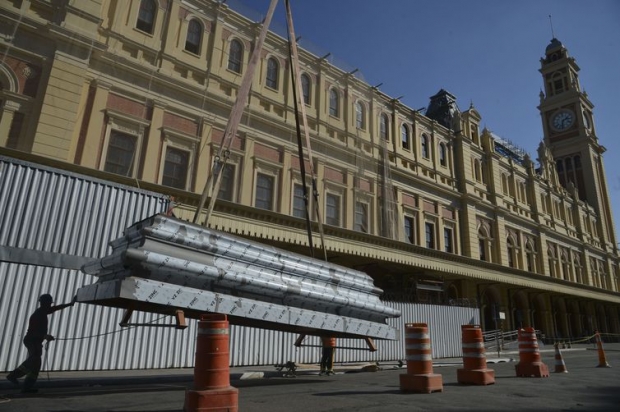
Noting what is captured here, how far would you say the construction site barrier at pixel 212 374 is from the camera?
424 cm

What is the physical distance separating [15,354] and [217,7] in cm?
1529

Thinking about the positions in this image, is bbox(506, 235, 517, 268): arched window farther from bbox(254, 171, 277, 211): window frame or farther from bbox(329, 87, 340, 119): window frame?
bbox(254, 171, 277, 211): window frame

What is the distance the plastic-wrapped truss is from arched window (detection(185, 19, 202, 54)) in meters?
13.6

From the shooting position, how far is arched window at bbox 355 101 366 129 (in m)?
23.2

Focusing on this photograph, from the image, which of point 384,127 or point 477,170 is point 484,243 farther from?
point 384,127

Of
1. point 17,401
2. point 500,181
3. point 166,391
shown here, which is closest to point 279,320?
point 166,391

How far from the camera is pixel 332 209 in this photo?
20703 millimetres

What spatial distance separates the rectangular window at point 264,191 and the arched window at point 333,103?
232 inches

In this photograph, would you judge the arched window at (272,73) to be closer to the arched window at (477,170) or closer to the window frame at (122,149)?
the window frame at (122,149)

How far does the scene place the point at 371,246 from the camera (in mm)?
18047

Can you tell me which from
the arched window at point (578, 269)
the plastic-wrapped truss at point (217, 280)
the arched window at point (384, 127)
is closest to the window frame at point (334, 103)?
the arched window at point (384, 127)

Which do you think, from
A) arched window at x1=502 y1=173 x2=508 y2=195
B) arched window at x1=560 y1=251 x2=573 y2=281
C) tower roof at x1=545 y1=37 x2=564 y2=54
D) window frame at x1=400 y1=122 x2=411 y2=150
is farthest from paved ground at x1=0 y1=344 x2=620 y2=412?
tower roof at x1=545 y1=37 x2=564 y2=54

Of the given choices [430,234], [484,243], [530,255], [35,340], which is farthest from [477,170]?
[35,340]

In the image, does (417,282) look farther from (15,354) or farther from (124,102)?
(15,354)
